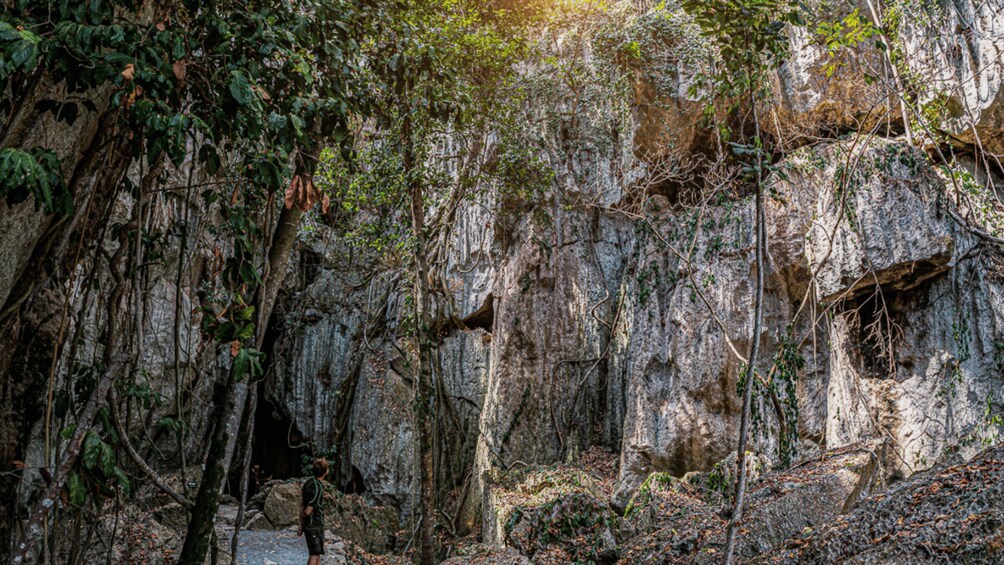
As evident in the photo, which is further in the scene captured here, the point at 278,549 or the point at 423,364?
the point at 278,549

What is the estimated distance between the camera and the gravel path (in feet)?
22.5

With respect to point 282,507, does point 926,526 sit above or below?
above

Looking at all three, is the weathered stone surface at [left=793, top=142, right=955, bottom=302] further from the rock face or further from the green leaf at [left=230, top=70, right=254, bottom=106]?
the rock face

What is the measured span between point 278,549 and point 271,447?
258 inches

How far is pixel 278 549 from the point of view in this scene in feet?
25.1

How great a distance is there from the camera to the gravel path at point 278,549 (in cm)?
684

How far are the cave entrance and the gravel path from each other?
509 centimetres

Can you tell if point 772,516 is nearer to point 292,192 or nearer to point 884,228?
point 292,192

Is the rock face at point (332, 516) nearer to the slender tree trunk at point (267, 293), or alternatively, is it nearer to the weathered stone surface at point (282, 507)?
the weathered stone surface at point (282, 507)

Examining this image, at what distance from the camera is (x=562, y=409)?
1036 cm

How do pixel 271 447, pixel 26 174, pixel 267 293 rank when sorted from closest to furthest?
pixel 26 174, pixel 267 293, pixel 271 447

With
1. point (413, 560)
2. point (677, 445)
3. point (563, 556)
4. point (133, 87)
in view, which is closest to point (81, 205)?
point (133, 87)

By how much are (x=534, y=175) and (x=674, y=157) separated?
2157mm

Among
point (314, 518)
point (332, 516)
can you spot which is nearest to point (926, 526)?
point (314, 518)
